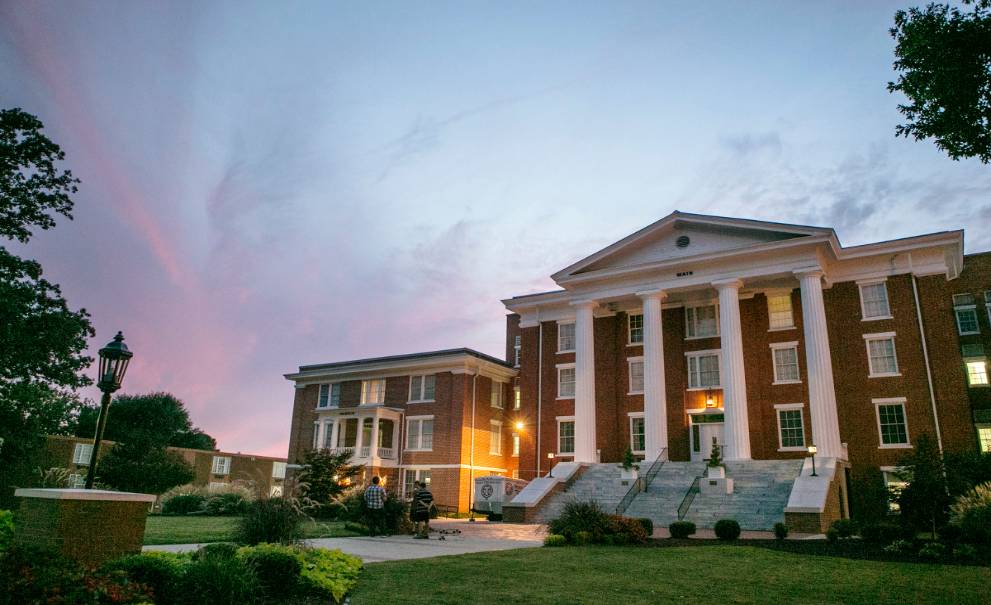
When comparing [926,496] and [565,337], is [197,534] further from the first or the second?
[565,337]

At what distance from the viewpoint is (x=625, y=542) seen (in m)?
17.0

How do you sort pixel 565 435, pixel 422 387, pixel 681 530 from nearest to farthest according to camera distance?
pixel 681 530, pixel 565 435, pixel 422 387

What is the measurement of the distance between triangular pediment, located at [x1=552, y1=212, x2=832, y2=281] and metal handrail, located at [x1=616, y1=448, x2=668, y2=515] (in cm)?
1016

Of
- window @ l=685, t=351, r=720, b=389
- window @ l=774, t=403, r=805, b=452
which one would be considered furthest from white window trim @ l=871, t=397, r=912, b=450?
window @ l=685, t=351, r=720, b=389

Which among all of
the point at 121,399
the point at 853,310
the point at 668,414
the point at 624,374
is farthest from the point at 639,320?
the point at 121,399

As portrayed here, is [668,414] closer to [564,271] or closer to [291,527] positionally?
[564,271]

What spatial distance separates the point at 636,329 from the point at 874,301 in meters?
12.2

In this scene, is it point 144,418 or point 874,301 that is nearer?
point 874,301

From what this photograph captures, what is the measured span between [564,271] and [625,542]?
2220cm

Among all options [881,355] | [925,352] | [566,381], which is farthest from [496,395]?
[925,352]

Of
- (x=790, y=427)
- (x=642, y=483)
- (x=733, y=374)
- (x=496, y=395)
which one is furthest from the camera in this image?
(x=496, y=395)

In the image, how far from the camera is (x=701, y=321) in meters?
36.0

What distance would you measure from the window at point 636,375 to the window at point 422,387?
14140 mm

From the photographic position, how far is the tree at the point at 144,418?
204ft
